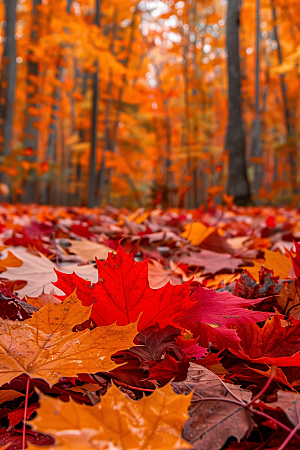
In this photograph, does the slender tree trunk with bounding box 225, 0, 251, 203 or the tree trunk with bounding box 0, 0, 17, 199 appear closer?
the slender tree trunk with bounding box 225, 0, 251, 203

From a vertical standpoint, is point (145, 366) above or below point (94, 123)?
below

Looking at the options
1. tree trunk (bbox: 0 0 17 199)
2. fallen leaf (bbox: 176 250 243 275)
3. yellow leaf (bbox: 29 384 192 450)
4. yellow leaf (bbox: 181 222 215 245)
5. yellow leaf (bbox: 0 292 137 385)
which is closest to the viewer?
yellow leaf (bbox: 29 384 192 450)

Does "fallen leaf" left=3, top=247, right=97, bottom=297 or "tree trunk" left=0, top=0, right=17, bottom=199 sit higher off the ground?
"tree trunk" left=0, top=0, right=17, bottom=199

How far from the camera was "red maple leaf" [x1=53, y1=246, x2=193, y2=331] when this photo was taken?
0.63 m

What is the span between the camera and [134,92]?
1148cm

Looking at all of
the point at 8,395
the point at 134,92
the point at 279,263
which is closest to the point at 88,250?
the point at 279,263

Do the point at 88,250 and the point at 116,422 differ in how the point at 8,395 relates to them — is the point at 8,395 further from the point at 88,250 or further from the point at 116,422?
the point at 88,250

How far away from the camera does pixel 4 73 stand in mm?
7332

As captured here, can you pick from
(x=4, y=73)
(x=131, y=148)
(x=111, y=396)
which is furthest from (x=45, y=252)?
(x=131, y=148)

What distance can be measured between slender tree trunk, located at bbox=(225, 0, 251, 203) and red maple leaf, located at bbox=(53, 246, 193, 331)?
6097 mm

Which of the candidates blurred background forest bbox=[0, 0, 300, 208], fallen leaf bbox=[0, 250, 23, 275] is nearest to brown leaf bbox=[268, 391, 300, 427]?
fallen leaf bbox=[0, 250, 23, 275]

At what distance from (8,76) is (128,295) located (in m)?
8.01

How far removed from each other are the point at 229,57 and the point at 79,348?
24.0ft

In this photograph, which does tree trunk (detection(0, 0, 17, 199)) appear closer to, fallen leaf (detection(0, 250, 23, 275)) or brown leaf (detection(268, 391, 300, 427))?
fallen leaf (detection(0, 250, 23, 275))
